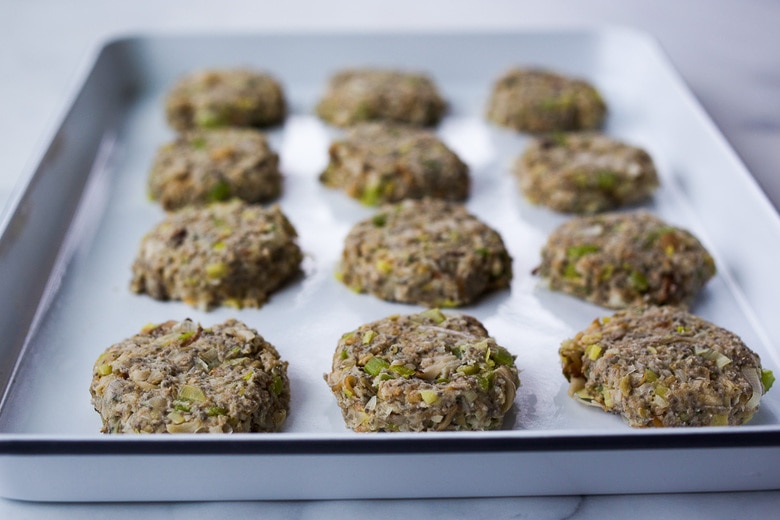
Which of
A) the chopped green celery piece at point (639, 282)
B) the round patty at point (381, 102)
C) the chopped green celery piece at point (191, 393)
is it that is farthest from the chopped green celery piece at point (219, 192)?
the chopped green celery piece at point (639, 282)

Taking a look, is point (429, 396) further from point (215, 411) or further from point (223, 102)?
point (223, 102)

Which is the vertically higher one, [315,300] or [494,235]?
[494,235]

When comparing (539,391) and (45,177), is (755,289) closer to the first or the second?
(539,391)

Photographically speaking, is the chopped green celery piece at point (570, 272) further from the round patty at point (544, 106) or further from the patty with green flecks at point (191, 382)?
the round patty at point (544, 106)

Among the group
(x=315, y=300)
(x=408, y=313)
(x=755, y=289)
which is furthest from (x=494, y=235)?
(x=755, y=289)

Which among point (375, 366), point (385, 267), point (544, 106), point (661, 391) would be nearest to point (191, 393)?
point (375, 366)

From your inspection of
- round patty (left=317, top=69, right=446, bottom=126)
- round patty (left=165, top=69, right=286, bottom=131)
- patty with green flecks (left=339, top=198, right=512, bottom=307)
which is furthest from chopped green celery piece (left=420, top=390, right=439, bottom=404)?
round patty (left=165, top=69, right=286, bottom=131)
